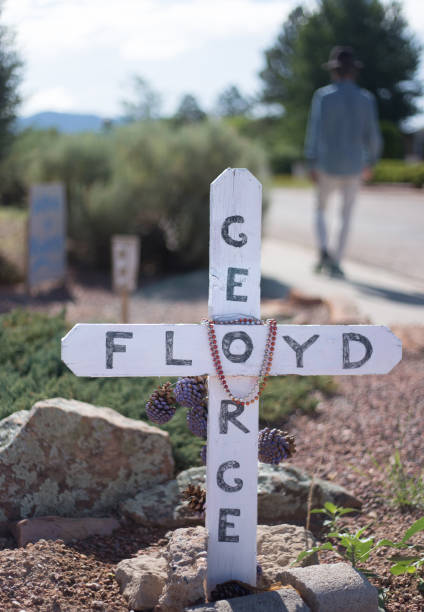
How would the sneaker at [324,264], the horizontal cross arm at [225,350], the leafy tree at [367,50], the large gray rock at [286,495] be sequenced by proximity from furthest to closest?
the leafy tree at [367,50], the sneaker at [324,264], the large gray rock at [286,495], the horizontal cross arm at [225,350]

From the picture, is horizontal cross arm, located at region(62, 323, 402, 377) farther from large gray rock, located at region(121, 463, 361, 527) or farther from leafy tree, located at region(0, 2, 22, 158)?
leafy tree, located at region(0, 2, 22, 158)

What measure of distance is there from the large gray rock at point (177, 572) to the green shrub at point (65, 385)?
834 mm

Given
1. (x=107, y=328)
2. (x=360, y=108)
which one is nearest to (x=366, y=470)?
(x=107, y=328)

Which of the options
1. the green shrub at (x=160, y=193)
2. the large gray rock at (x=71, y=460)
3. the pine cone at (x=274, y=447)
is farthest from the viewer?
the green shrub at (x=160, y=193)

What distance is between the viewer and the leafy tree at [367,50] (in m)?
42.7

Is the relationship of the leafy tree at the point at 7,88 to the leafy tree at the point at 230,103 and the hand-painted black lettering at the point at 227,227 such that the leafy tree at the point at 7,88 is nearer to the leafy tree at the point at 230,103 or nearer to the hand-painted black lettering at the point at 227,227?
the hand-painted black lettering at the point at 227,227

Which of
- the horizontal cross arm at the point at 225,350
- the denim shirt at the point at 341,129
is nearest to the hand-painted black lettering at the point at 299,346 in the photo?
the horizontal cross arm at the point at 225,350

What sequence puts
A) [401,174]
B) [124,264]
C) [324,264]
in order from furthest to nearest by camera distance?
[401,174] → [324,264] → [124,264]

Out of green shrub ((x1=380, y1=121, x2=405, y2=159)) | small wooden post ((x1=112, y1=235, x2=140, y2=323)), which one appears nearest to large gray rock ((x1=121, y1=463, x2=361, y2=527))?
small wooden post ((x1=112, y1=235, x2=140, y2=323))

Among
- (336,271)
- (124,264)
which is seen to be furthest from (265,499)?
(336,271)

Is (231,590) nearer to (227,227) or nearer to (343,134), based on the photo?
(227,227)

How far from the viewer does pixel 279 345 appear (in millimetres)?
2191

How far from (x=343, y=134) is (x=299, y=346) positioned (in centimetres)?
566

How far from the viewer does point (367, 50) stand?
4319 cm
